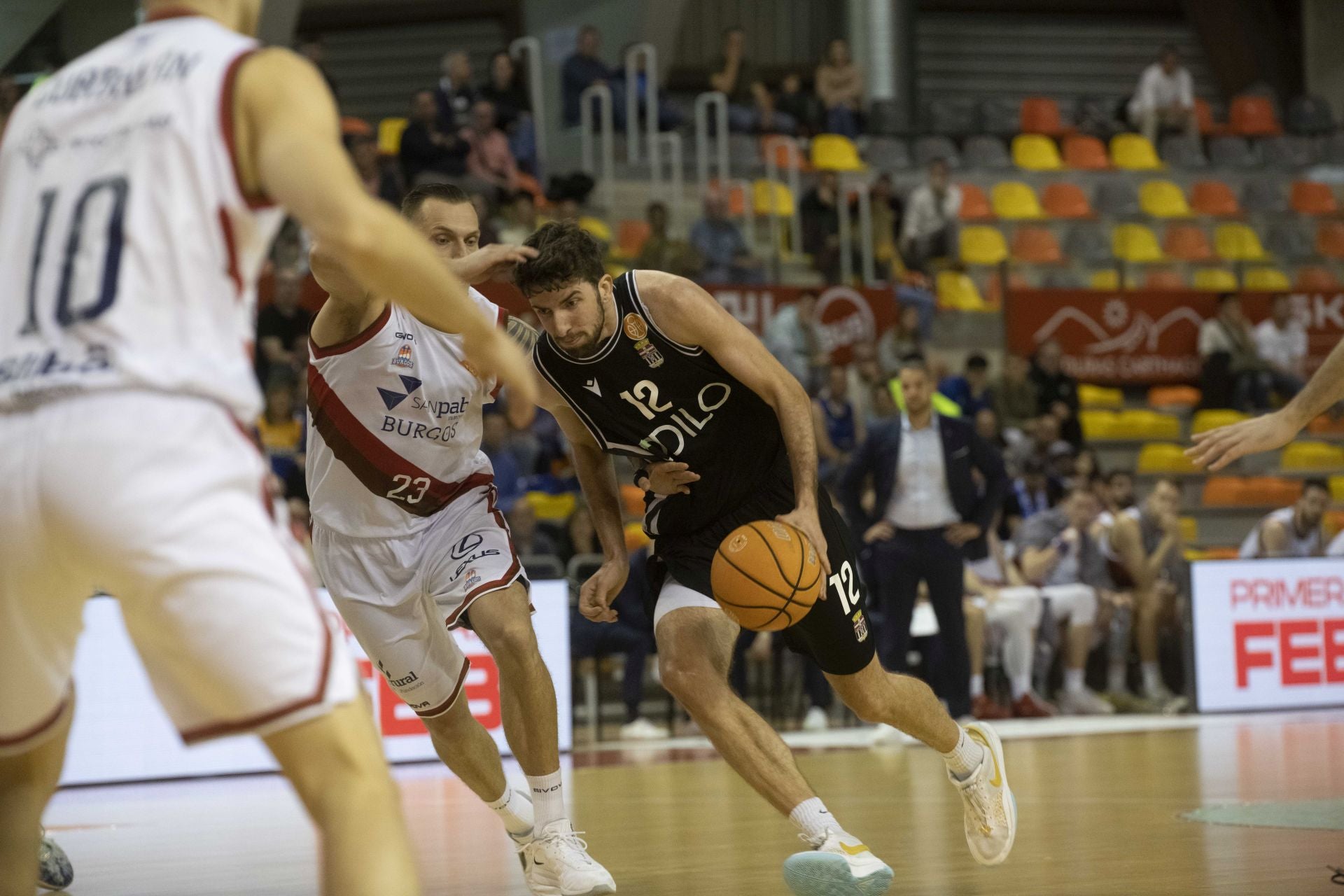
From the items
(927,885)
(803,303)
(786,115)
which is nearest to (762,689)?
(803,303)

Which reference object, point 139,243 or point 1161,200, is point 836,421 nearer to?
point 1161,200

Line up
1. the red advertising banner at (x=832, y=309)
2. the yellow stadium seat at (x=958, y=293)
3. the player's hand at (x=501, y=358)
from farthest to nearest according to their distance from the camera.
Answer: the yellow stadium seat at (x=958, y=293) < the red advertising banner at (x=832, y=309) < the player's hand at (x=501, y=358)

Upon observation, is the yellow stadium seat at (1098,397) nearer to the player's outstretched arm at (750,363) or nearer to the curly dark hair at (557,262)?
the player's outstretched arm at (750,363)

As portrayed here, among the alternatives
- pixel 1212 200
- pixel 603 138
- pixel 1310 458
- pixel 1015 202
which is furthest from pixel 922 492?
pixel 1212 200

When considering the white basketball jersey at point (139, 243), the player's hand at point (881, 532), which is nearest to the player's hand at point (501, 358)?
the white basketball jersey at point (139, 243)

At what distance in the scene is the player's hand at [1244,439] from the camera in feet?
12.9

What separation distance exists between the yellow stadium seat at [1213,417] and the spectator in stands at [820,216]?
3.73m

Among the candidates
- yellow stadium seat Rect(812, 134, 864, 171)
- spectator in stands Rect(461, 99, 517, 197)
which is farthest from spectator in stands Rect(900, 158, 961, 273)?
spectator in stands Rect(461, 99, 517, 197)

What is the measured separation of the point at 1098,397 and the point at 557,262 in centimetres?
1204

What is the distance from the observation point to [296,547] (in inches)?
93.8

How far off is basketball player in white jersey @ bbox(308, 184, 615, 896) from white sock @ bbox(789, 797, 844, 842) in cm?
69

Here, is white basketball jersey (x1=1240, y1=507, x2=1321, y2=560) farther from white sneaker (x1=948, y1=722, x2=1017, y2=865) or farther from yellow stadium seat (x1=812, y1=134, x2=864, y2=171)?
white sneaker (x1=948, y1=722, x2=1017, y2=865)

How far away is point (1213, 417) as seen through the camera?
1490cm

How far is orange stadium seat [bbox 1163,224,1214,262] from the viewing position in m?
17.6
